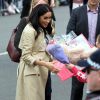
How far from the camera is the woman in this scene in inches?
235

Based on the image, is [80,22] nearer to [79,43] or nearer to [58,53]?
[79,43]

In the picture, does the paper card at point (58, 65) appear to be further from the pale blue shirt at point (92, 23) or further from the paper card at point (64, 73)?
the pale blue shirt at point (92, 23)

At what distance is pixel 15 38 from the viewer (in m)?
6.57

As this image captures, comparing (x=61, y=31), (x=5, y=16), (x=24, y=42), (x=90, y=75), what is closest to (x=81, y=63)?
(x=90, y=75)

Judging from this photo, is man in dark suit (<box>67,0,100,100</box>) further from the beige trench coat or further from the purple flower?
the purple flower

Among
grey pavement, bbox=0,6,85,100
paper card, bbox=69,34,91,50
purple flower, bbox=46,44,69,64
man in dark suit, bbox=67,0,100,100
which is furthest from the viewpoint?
grey pavement, bbox=0,6,85,100

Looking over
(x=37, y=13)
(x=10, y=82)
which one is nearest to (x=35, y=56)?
(x=37, y=13)

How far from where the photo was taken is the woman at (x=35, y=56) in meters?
5.96

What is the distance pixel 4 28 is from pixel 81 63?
1448 cm

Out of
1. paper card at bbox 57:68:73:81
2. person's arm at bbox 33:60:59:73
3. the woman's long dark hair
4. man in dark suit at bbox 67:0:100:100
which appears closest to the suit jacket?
man in dark suit at bbox 67:0:100:100

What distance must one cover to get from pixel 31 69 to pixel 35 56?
0.53 ft

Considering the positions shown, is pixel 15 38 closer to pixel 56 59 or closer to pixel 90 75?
pixel 56 59

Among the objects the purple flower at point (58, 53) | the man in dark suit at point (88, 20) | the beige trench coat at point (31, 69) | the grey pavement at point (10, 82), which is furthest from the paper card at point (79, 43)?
the grey pavement at point (10, 82)

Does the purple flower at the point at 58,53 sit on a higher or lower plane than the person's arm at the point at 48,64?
higher
